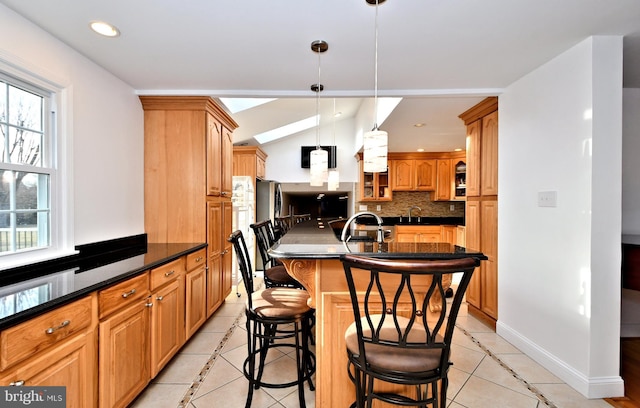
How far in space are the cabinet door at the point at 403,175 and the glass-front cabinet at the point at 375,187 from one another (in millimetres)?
164

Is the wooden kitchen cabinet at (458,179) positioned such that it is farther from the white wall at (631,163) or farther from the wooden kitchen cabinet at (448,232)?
the white wall at (631,163)

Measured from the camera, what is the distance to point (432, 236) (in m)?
5.85

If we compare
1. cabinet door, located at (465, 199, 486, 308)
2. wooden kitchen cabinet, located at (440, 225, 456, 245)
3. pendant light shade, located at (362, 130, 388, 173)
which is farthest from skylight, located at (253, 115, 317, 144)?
pendant light shade, located at (362, 130, 388, 173)

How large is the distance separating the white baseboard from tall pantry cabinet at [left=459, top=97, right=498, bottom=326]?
549 millimetres

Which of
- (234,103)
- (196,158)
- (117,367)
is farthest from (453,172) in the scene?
(117,367)

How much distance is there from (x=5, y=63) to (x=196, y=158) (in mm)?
1474

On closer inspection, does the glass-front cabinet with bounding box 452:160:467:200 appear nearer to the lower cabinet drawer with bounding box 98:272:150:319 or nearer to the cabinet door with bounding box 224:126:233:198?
the cabinet door with bounding box 224:126:233:198

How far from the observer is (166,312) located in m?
2.15

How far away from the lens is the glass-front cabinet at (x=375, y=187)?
20.5 ft

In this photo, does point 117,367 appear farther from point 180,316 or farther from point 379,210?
point 379,210

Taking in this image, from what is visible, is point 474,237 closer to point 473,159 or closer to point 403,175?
point 473,159

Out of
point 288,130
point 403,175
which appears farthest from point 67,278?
point 403,175

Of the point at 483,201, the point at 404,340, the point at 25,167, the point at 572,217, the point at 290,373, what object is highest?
the point at 25,167

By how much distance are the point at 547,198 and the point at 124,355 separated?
10.0ft
